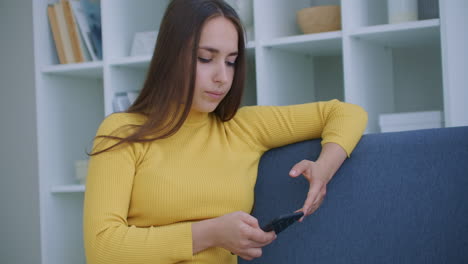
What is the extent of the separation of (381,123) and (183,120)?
767mm

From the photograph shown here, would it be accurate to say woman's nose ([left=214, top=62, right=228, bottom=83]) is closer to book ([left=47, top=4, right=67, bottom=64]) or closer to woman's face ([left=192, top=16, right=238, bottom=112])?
woman's face ([left=192, top=16, right=238, bottom=112])

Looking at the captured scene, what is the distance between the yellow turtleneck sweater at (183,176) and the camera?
1.26 meters

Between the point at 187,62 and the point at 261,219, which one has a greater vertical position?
the point at 187,62

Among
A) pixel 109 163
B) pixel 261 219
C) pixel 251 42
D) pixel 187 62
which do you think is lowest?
pixel 261 219

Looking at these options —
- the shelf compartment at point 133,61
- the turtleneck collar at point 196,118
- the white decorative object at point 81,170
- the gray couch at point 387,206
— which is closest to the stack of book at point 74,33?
the shelf compartment at point 133,61

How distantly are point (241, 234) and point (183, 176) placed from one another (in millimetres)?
259

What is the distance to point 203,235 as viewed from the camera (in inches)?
49.1

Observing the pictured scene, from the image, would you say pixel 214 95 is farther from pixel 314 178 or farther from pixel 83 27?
pixel 83 27

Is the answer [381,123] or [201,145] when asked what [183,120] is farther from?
[381,123]

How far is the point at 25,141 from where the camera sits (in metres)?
3.04

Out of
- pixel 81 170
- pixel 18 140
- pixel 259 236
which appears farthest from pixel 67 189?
pixel 259 236

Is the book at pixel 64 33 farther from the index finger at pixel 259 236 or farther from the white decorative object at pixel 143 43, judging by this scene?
Answer: the index finger at pixel 259 236

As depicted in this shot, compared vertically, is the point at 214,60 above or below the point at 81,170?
above

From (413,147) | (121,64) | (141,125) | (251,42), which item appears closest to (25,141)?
(121,64)
